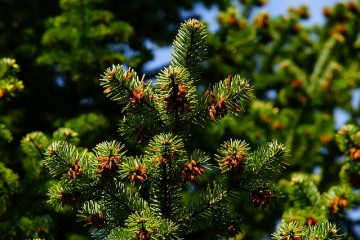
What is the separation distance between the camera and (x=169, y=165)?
6.11 ft

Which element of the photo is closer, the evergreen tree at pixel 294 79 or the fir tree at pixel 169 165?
the fir tree at pixel 169 165

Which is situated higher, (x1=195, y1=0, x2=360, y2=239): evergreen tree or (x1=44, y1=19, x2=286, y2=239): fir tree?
(x1=195, y1=0, x2=360, y2=239): evergreen tree

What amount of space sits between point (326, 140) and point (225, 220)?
396 centimetres

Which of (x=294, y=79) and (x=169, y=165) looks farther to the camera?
(x=294, y=79)

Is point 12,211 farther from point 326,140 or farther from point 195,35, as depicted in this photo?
point 326,140

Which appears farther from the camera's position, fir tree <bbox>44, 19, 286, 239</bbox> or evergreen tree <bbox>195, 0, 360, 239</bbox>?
evergreen tree <bbox>195, 0, 360, 239</bbox>

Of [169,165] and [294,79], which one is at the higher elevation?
[294,79]

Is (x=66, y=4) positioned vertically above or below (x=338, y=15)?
below

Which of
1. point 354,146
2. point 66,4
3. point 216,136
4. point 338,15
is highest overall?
point 338,15

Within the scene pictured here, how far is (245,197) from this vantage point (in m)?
1.96

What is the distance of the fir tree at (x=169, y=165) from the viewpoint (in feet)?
6.12

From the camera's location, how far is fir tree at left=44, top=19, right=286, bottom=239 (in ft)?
6.12

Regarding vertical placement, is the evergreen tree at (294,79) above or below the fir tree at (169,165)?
above

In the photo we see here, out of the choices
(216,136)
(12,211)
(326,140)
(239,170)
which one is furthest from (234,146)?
(326,140)
